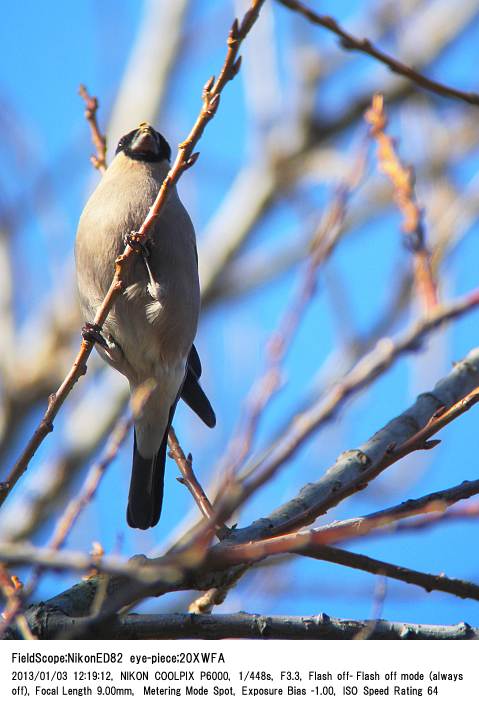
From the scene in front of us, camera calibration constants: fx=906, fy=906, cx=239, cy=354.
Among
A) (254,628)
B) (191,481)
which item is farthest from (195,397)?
(254,628)

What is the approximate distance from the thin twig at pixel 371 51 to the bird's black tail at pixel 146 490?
2.27m

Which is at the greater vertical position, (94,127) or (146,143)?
(146,143)

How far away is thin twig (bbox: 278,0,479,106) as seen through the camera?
7.09 feet

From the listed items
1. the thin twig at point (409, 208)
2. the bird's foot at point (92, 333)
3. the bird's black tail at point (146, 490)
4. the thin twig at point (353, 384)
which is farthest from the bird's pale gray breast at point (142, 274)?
the thin twig at point (353, 384)

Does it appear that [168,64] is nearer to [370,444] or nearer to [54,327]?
[54,327]

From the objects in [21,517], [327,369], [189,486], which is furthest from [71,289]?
[189,486]

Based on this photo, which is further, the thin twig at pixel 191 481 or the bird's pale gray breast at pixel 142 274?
the bird's pale gray breast at pixel 142 274

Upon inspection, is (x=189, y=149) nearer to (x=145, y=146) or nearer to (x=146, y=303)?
(x=146, y=303)

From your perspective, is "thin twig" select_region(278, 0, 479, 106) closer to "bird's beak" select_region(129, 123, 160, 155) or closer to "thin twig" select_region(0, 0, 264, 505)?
"thin twig" select_region(0, 0, 264, 505)

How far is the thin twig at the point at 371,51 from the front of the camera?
2162 millimetres

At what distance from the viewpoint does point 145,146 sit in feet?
14.5

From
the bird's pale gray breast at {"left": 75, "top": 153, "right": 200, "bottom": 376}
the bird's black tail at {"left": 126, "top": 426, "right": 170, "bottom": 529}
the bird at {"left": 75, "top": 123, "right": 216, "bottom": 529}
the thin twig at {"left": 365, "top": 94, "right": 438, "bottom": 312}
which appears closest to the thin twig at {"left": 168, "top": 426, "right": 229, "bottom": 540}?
the bird at {"left": 75, "top": 123, "right": 216, "bottom": 529}

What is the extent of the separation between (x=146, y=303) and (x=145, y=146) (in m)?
0.96

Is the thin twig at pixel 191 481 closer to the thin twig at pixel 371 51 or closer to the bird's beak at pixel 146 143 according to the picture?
the thin twig at pixel 371 51
